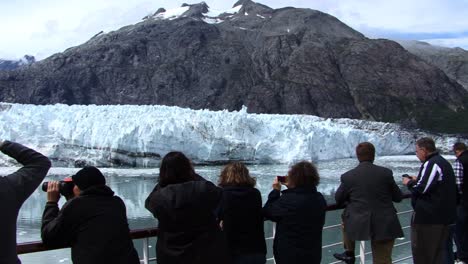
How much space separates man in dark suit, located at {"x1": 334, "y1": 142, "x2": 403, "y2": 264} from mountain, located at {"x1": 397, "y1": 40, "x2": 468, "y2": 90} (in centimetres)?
9700

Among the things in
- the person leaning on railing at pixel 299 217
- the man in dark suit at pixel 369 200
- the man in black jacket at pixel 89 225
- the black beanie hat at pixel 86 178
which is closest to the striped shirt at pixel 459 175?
the man in dark suit at pixel 369 200

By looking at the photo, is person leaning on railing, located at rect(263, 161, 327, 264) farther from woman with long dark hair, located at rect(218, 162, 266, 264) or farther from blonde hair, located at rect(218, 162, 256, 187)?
blonde hair, located at rect(218, 162, 256, 187)

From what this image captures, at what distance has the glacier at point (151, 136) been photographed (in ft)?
80.1

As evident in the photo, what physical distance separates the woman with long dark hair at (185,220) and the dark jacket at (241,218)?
0.35 metres

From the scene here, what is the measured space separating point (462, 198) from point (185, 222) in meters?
2.63

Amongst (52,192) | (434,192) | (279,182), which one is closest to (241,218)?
(279,182)

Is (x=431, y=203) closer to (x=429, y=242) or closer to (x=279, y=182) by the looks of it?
(x=429, y=242)

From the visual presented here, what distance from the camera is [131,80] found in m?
78.1

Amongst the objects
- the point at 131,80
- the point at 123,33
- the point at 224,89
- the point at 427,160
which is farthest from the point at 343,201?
the point at 123,33

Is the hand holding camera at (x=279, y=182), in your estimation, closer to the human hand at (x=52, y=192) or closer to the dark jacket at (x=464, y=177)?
the human hand at (x=52, y=192)

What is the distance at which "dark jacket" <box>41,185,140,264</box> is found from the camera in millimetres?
2402

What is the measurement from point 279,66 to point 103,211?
72956 mm

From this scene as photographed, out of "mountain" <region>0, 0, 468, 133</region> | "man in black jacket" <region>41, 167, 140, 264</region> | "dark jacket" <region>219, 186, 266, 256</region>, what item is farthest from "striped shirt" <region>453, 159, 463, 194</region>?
"mountain" <region>0, 0, 468, 133</region>

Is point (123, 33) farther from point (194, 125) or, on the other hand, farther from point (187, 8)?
point (194, 125)
